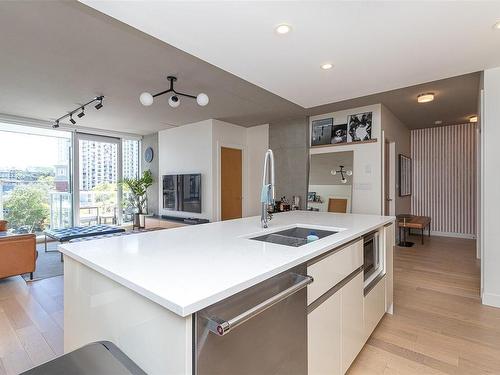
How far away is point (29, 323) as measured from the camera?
2.31m

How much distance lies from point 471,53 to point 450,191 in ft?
14.2

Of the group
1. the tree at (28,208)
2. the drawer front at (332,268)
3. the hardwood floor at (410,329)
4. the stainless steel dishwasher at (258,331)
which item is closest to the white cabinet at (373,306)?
the hardwood floor at (410,329)

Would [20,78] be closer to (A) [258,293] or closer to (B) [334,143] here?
(A) [258,293]

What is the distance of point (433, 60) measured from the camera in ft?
8.74

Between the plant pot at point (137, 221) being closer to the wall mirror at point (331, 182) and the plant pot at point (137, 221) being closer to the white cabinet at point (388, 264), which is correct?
the wall mirror at point (331, 182)

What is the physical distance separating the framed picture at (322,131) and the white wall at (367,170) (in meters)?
0.26

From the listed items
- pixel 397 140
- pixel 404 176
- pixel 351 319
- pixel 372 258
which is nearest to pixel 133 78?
pixel 372 258

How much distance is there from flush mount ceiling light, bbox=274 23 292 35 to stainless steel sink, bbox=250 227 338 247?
1.58 m

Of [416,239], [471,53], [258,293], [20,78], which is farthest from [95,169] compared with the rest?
[416,239]

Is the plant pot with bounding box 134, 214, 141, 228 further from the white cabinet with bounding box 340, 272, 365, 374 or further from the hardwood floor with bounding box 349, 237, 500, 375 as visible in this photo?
the white cabinet with bounding box 340, 272, 365, 374

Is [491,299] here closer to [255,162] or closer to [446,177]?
[446,177]

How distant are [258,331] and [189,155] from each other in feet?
17.2

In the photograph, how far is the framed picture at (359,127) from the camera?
4.39 m

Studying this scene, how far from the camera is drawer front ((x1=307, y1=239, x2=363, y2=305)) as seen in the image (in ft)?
4.17
